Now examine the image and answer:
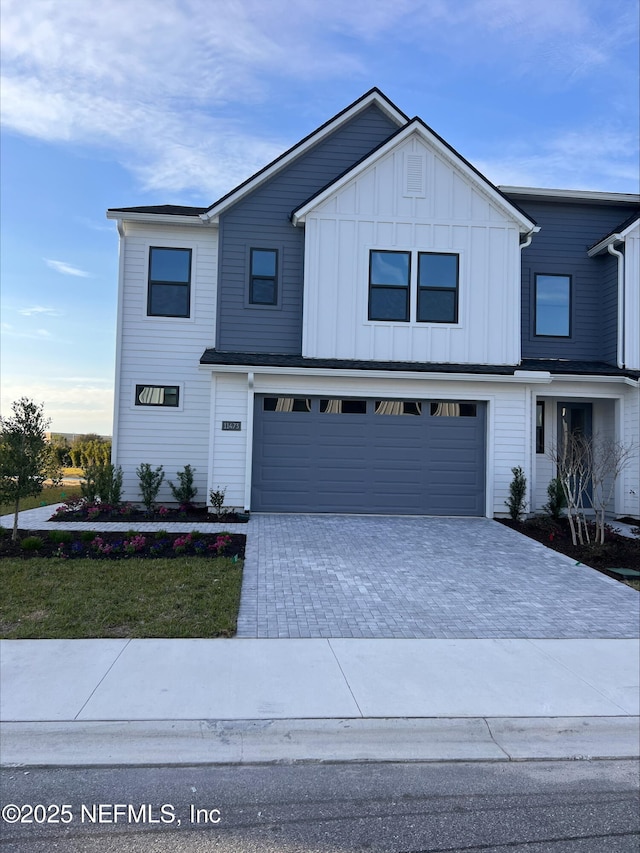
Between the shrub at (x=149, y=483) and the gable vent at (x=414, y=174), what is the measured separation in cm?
885

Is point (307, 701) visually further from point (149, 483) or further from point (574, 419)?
point (574, 419)

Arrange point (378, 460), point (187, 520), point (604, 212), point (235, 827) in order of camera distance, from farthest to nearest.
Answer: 1. point (604, 212)
2. point (378, 460)
3. point (187, 520)
4. point (235, 827)

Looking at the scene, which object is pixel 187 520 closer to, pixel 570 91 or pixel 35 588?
pixel 35 588

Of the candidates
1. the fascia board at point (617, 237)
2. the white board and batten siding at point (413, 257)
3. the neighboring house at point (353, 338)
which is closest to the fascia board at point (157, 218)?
the neighboring house at point (353, 338)

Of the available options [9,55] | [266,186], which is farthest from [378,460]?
[9,55]

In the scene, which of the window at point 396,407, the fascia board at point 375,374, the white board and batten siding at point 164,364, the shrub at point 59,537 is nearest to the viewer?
the shrub at point 59,537

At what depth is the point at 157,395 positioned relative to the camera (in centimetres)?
1434

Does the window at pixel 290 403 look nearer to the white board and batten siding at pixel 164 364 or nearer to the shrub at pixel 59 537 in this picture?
the white board and batten siding at pixel 164 364

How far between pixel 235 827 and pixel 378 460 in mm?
10520

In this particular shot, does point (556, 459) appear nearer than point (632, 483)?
Yes

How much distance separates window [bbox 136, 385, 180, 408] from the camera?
14289mm

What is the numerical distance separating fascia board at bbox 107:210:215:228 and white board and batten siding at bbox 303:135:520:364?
280cm

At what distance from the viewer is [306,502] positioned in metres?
13.3

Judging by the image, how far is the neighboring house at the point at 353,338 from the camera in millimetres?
13258
